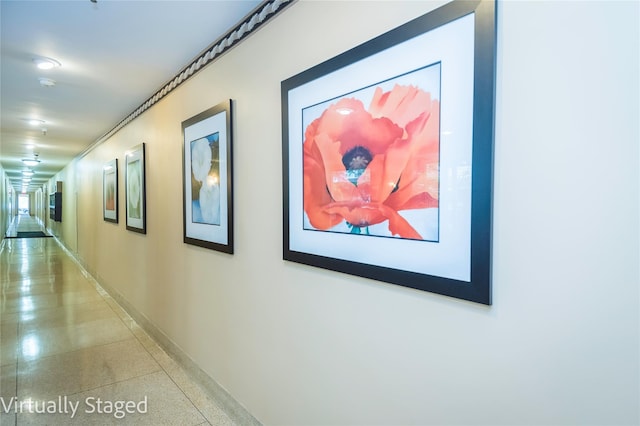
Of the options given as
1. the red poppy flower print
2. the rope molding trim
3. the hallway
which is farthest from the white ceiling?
the hallway

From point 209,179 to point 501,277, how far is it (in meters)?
2.04

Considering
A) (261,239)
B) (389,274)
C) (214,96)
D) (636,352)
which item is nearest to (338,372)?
(389,274)

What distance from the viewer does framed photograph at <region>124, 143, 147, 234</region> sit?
3673 millimetres

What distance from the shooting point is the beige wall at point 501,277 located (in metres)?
0.80

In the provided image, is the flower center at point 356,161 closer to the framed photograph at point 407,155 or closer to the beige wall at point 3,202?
the framed photograph at point 407,155

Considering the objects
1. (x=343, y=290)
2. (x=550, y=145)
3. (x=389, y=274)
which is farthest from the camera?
(x=343, y=290)

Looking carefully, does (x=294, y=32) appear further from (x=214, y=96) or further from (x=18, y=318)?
(x=18, y=318)

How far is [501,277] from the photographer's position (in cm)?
99

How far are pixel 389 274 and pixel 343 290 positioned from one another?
0.29 meters

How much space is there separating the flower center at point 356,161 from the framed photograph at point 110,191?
443 centimetres

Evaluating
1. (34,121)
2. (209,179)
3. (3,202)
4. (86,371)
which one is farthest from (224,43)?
(3,202)

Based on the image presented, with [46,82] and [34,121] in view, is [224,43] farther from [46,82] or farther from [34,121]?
[34,121]

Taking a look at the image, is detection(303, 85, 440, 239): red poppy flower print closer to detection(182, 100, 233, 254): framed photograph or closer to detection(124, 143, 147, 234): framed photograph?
detection(182, 100, 233, 254): framed photograph

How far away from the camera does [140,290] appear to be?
386 cm
